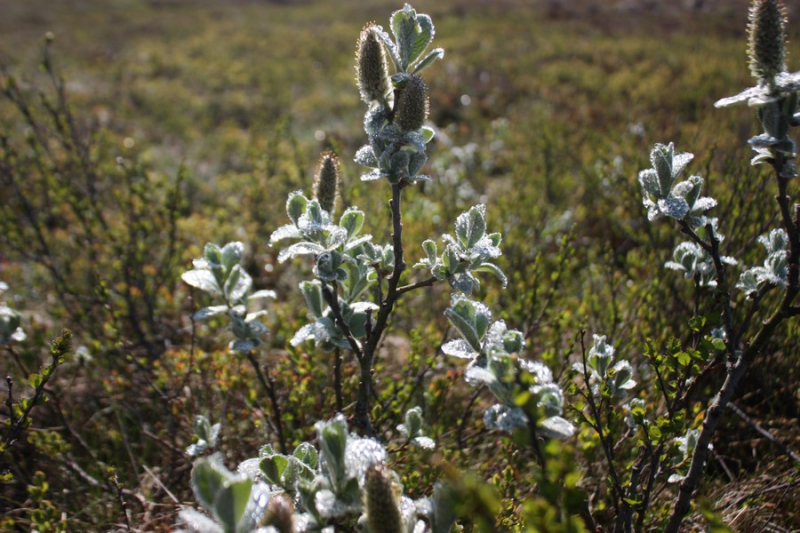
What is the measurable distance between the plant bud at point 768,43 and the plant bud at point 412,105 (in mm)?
694

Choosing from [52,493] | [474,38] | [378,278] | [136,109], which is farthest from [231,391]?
[474,38]

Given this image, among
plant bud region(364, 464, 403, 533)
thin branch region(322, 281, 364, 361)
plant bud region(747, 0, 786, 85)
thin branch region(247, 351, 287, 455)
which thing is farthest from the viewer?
thin branch region(247, 351, 287, 455)

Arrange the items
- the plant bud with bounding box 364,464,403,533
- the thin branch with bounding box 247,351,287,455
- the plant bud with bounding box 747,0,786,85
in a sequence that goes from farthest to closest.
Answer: the thin branch with bounding box 247,351,287,455
the plant bud with bounding box 747,0,786,85
the plant bud with bounding box 364,464,403,533

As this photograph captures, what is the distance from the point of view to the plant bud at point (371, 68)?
1178 mm

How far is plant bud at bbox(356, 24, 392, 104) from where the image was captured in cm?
118

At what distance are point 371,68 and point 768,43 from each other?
827mm

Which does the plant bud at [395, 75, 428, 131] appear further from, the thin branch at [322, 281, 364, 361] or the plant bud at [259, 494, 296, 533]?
the plant bud at [259, 494, 296, 533]

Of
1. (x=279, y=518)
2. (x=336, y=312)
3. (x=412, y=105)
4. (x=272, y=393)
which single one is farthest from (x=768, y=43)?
(x=272, y=393)

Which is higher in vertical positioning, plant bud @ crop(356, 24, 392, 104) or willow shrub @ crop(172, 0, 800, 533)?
plant bud @ crop(356, 24, 392, 104)

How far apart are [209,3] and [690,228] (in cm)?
2757

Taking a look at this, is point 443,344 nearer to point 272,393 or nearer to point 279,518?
point 279,518

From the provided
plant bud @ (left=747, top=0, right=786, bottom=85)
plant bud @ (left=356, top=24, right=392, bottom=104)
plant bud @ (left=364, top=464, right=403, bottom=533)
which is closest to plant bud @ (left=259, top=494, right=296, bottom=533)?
plant bud @ (left=364, top=464, right=403, bottom=533)

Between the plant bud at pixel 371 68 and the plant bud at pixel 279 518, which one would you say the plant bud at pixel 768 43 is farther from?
the plant bud at pixel 279 518

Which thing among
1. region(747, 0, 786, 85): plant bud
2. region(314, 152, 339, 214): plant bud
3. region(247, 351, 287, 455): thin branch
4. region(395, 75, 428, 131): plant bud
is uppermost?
region(747, 0, 786, 85): plant bud
